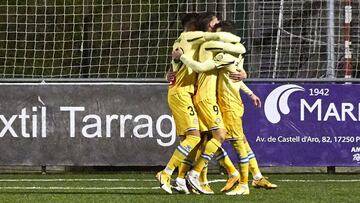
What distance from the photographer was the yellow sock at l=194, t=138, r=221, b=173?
12672 millimetres

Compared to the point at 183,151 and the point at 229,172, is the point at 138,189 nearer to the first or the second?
the point at 229,172

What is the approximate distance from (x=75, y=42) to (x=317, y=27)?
12.0 feet

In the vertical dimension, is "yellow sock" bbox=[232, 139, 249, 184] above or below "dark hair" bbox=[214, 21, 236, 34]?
below

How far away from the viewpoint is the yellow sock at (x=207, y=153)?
1267cm

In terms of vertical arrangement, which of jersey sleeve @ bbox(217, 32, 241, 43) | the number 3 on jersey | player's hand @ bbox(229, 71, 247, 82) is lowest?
the number 3 on jersey

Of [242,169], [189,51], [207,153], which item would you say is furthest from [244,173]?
[189,51]

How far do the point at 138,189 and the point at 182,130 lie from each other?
1.26 meters

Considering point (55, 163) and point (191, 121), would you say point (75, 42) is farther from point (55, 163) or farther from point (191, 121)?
point (191, 121)

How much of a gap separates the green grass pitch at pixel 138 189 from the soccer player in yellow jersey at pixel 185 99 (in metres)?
0.38

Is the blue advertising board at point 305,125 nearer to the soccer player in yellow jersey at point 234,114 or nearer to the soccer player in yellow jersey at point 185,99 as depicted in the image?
the soccer player in yellow jersey at point 234,114

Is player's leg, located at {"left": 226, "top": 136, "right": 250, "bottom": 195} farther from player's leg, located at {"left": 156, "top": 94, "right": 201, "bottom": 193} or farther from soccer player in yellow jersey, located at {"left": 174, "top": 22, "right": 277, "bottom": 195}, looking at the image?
player's leg, located at {"left": 156, "top": 94, "right": 201, "bottom": 193}

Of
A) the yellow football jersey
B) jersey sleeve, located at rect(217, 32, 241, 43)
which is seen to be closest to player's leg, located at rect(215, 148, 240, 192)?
the yellow football jersey

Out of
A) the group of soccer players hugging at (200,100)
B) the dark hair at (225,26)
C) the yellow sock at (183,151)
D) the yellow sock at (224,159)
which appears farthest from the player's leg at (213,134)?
the dark hair at (225,26)

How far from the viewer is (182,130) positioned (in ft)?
41.3
